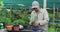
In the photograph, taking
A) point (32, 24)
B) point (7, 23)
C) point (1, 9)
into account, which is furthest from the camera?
point (1, 9)

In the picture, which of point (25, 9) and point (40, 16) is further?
point (25, 9)

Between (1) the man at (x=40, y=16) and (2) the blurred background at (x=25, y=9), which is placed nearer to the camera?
(1) the man at (x=40, y=16)

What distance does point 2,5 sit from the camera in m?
5.23

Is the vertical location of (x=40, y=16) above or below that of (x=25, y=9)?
below

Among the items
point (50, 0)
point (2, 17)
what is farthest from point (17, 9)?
point (50, 0)

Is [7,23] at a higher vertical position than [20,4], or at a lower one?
lower

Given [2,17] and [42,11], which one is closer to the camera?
[42,11]

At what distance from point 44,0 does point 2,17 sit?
115 centimetres

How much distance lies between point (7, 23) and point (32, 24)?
2.58 feet

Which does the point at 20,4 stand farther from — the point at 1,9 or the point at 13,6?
the point at 1,9

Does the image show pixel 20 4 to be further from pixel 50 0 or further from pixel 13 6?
pixel 50 0

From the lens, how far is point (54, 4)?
5273 mm

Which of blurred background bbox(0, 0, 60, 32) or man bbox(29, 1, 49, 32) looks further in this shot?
blurred background bbox(0, 0, 60, 32)

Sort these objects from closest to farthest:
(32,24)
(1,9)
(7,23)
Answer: (32,24)
(7,23)
(1,9)
